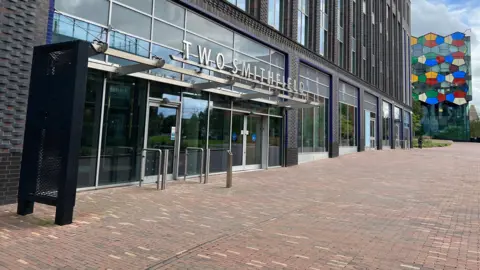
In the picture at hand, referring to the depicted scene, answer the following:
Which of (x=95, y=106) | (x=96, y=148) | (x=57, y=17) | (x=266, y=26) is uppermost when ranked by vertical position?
(x=266, y=26)

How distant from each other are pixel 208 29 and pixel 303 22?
28.9 ft

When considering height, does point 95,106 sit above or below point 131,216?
above

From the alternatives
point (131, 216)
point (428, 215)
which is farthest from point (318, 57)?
point (131, 216)

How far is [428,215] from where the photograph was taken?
6566 mm

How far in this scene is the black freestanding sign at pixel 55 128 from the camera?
535 centimetres

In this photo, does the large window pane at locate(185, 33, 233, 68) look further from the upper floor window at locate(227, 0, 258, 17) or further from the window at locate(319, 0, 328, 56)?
the window at locate(319, 0, 328, 56)

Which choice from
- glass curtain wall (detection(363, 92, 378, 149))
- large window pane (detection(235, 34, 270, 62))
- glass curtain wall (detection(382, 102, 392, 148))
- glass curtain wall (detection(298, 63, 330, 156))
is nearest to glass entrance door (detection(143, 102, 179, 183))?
large window pane (detection(235, 34, 270, 62))

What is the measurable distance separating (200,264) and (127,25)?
7440 mm

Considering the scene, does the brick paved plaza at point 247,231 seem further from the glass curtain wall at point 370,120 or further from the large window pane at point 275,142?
the glass curtain wall at point 370,120

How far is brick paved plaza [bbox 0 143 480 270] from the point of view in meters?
4.02

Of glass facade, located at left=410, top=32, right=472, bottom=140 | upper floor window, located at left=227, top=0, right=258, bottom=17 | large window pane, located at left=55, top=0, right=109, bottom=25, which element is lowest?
large window pane, located at left=55, top=0, right=109, bottom=25

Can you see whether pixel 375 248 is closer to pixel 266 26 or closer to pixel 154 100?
pixel 154 100

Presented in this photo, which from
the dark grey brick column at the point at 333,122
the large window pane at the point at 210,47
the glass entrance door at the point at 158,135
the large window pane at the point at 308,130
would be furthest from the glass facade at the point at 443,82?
the glass entrance door at the point at 158,135

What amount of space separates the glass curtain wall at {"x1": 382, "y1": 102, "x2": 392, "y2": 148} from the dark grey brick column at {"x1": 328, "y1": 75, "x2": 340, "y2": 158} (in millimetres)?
14115
